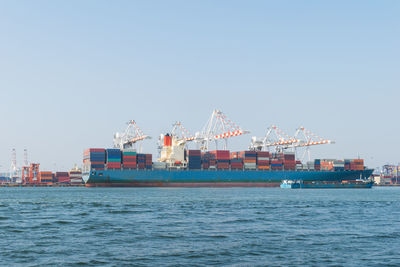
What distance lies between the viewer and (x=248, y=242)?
84.5 feet

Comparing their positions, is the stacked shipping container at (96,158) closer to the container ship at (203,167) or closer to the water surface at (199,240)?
the container ship at (203,167)

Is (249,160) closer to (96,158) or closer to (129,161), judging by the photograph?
(129,161)

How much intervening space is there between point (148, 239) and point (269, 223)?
11.1m

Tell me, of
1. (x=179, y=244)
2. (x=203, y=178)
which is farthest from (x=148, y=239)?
(x=203, y=178)

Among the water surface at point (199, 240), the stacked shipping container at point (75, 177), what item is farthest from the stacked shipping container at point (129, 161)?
the water surface at point (199, 240)

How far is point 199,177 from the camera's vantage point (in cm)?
13350

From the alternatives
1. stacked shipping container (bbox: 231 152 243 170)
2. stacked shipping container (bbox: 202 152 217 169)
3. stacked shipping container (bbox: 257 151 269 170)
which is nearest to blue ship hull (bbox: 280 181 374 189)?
stacked shipping container (bbox: 257 151 269 170)

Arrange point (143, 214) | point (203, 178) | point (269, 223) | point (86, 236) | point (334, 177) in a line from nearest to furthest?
point (86, 236), point (269, 223), point (143, 214), point (203, 178), point (334, 177)

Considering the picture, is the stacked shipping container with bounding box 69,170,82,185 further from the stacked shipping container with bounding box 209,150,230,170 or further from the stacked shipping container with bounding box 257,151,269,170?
the stacked shipping container with bounding box 257,151,269,170

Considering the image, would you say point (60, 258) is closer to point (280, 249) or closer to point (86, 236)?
point (86, 236)

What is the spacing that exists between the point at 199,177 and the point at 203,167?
12.3ft

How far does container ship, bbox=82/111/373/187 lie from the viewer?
128 metres

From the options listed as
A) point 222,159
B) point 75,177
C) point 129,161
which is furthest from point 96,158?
point 75,177

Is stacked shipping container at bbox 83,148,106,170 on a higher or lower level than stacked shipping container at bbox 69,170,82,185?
higher
